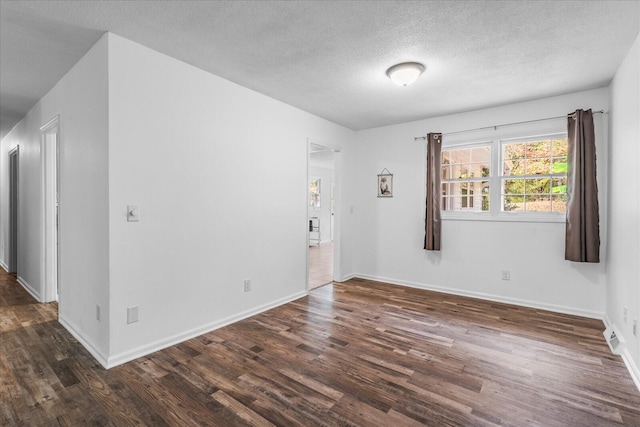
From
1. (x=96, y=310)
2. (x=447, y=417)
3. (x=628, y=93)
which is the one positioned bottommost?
(x=447, y=417)

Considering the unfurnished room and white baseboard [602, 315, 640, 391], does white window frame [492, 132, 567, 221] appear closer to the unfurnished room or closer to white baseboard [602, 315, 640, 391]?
the unfurnished room

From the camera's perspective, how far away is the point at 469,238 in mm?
4285

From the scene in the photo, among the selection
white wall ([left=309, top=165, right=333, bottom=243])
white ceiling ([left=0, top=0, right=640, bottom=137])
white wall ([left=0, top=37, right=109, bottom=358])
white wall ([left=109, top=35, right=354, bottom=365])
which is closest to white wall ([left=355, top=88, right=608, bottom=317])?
white ceiling ([left=0, top=0, right=640, bottom=137])

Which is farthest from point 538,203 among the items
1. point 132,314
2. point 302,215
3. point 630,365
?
point 132,314

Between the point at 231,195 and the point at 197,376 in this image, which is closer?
the point at 197,376

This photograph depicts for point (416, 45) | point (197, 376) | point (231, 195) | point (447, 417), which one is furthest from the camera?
point (231, 195)

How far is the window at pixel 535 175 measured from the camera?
3721 mm

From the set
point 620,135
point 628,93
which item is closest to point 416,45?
point 628,93

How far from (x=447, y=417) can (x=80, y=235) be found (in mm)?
3218

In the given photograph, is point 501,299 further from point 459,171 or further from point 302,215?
point 302,215

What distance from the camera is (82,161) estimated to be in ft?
8.91

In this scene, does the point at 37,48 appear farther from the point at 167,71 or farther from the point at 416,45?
the point at 416,45

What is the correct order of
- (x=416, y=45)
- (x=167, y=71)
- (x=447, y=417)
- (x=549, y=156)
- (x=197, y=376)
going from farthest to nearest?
(x=549, y=156), (x=167, y=71), (x=416, y=45), (x=197, y=376), (x=447, y=417)

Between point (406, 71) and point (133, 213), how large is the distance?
8.67 feet
